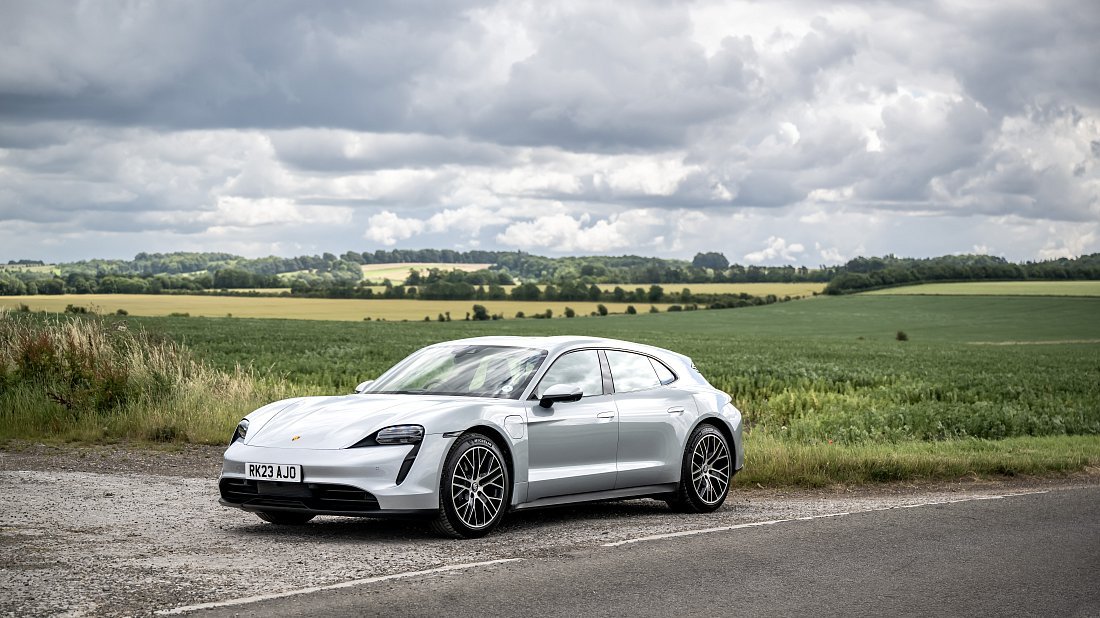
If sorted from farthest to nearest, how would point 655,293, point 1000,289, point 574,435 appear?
point 655,293, point 1000,289, point 574,435

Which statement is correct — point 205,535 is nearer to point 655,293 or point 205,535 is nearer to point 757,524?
point 757,524

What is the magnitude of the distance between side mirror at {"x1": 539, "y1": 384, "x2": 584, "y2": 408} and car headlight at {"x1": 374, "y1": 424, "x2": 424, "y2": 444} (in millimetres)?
1188

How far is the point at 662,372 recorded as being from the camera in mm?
11508

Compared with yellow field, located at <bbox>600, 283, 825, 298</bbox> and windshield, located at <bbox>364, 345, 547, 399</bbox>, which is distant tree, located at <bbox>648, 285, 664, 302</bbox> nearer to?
yellow field, located at <bbox>600, 283, 825, 298</bbox>

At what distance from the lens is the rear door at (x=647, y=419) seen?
10750 millimetres

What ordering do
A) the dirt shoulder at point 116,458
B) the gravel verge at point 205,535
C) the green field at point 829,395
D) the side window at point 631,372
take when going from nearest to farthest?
the gravel verge at point 205,535, the side window at point 631,372, the dirt shoulder at point 116,458, the green field at point 829,395

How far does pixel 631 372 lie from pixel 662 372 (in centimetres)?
46

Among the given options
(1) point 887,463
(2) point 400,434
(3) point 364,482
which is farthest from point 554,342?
(1) point 887,463

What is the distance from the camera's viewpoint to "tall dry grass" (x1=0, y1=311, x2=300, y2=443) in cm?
1720

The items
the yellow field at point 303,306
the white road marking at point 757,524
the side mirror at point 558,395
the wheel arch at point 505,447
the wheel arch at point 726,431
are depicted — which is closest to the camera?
the white road marking at point 757,524

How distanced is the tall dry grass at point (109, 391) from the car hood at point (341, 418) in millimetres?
7543

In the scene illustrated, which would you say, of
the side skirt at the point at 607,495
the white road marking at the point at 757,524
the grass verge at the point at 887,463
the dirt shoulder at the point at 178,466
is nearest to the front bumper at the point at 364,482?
the side skirt at the point at 607,495

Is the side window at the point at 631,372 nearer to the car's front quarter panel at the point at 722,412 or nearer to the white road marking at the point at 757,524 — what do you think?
the car's front quarter panel at the point at 722,412

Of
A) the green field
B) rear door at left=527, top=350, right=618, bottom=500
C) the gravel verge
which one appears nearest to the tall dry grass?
the green field
